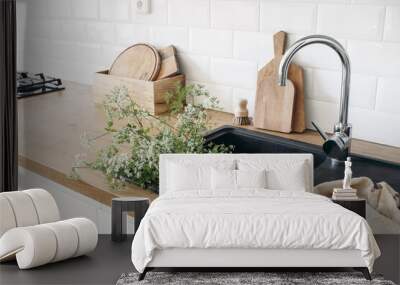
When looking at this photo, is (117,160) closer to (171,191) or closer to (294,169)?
(171,191)

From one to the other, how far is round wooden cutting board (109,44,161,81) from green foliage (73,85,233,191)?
149mm

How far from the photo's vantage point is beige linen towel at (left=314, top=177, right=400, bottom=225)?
437cm

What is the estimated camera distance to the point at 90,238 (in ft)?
13.4

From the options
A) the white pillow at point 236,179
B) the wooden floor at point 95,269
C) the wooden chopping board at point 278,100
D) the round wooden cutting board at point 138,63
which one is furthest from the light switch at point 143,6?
the wooden floor at point 95,269

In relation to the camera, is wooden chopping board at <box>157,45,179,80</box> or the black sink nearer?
the black sink

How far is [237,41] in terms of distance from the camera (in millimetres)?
4809

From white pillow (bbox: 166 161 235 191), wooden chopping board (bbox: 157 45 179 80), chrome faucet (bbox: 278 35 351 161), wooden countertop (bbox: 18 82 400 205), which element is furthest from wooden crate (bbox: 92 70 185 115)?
chrome faucet (bbox: 278 35 351 161)

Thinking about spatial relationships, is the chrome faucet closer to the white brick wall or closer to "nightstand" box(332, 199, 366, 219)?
the white brick wall

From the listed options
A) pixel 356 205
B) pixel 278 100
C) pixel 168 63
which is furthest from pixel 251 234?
pixel 168 63

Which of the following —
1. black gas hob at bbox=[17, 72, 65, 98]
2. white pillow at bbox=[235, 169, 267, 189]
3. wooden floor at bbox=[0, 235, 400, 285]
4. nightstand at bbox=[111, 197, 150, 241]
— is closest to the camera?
wooden floor at bbox=[0, 235, 400, 285]

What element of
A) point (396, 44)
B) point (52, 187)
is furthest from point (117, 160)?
point (396, 44)

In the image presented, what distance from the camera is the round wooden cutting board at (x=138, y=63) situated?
5000 mm

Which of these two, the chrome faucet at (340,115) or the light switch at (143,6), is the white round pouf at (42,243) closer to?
the chrome faucet at (340,115)

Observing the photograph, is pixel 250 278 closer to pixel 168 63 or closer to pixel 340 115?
pixel 340 115
